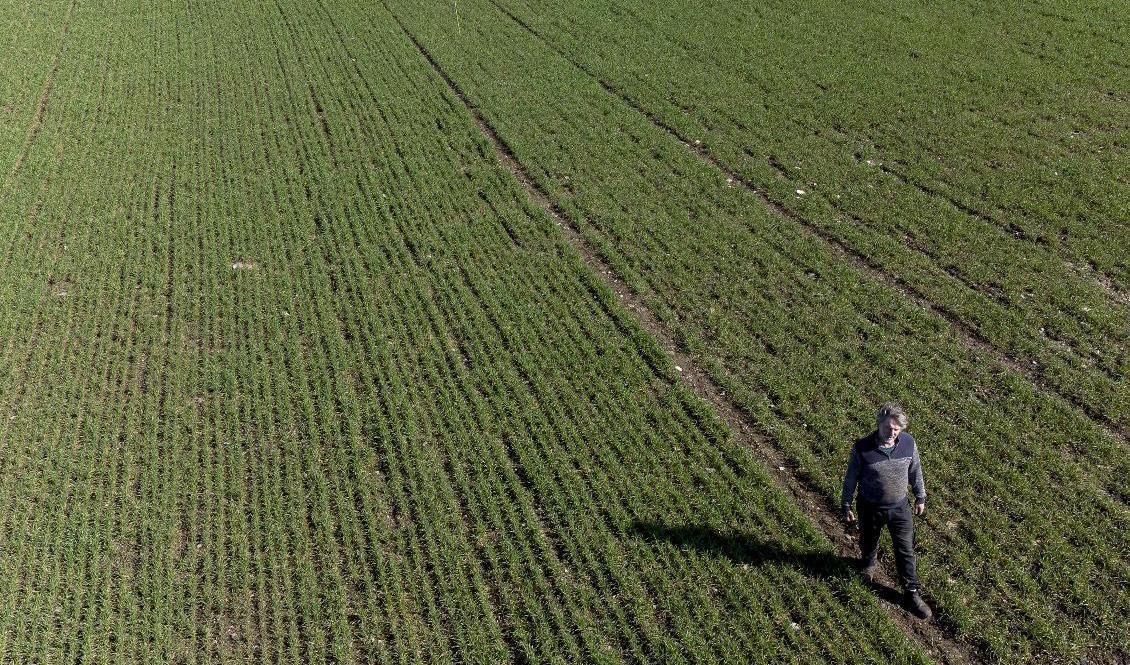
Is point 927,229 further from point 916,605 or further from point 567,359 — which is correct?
point 916,605

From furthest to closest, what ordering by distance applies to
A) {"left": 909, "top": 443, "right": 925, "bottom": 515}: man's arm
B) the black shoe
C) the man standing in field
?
the black shoe → {"left": 909, "top": 443, "right": 925, "bottom": 515}: man's arm → the man standing in field

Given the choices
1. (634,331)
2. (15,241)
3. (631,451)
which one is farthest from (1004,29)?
(15,241)

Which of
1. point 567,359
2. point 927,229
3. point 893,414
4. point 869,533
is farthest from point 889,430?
point 927,229

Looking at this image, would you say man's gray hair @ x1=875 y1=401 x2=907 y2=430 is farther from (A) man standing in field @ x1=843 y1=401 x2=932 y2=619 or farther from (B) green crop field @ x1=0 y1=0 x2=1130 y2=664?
(B) green crop field @ x1=0 y1=0 x2=1130 y2=664

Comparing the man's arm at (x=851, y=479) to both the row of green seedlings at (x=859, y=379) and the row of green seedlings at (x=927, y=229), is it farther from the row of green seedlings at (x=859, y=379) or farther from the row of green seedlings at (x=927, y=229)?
the row of green seedlings at (x=927, y=229)

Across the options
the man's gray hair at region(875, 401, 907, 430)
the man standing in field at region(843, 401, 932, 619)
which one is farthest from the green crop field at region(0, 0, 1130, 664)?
the man's gray hair at region(875, 401, 907, 430)

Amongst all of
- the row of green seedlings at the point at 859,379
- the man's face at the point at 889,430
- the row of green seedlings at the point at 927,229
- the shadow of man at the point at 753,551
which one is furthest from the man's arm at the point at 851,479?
the row of green seedlings at the point at 927,229
